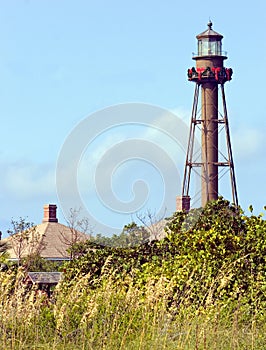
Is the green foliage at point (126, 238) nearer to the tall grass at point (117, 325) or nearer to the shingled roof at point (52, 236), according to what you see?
the tall grass at point (117, 325)

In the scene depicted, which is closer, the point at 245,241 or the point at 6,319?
the point at 6,319

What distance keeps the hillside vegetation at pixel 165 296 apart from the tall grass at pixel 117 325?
0.6 inches

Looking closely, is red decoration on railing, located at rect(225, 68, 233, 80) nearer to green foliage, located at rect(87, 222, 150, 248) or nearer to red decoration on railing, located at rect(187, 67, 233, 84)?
red decoration on railing, located at rect(187, 67, 233, 84)

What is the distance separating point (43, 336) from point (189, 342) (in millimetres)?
1856

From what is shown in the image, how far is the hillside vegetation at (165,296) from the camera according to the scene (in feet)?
31.9

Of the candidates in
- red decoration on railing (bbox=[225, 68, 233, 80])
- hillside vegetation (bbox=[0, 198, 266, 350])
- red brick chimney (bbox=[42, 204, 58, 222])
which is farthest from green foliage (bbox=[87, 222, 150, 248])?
red brick chimney (bbox=[42, 204, 58, 222])

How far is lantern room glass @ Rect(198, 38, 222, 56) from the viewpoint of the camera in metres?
47.9

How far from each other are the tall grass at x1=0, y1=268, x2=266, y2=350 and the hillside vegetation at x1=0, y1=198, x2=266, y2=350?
2 cm

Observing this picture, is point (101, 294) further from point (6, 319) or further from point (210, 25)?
point (210, 25)

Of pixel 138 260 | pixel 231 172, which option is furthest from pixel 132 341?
pixel 231 172

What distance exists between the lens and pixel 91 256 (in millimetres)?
13953

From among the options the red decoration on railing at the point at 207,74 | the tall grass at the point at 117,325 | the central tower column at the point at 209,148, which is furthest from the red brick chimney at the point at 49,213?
the tall grass at the point at 117,325

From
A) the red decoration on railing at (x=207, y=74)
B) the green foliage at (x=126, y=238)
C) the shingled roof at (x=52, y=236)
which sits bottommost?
the green foliage at (x=126, y=238)

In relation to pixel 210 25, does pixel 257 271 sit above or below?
below
